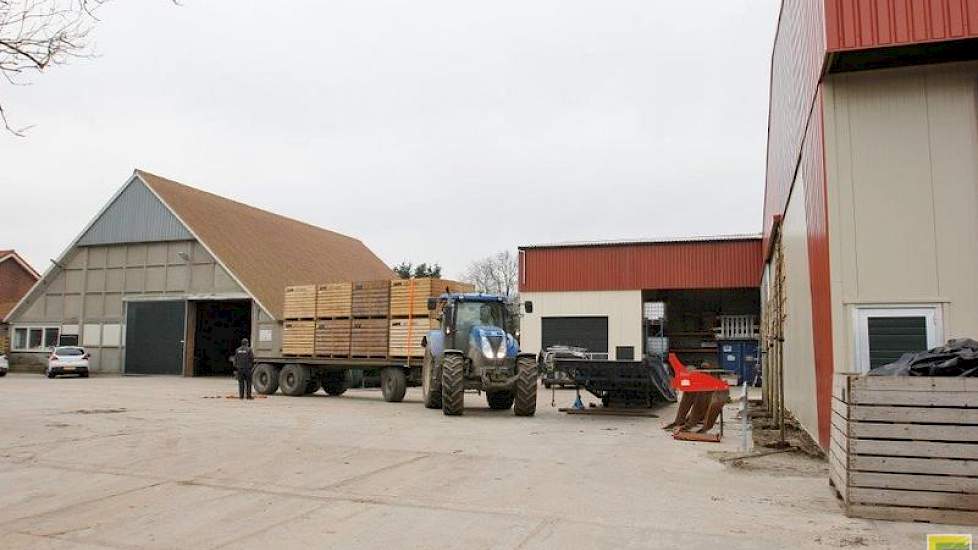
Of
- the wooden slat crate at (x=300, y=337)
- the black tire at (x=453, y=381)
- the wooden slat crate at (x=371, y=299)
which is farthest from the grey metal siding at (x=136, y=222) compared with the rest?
the black tire at (x=453, y=381)

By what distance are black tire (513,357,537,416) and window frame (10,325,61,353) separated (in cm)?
3009

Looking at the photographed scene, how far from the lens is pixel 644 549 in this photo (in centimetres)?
526

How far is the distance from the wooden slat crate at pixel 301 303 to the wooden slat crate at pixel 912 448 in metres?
17.4

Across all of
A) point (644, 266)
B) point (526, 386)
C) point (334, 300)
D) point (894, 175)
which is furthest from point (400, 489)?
point (644, 266)

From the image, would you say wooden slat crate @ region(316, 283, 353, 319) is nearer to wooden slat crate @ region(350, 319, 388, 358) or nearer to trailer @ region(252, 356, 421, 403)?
wooden slat crate @ region(350, 319, 388, 358)

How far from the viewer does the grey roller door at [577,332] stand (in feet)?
105

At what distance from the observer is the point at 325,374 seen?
22.1 m

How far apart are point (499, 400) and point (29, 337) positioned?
30774 millimetres

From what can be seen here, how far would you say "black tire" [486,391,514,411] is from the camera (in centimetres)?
1661

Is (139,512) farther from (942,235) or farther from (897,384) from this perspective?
(942,235)

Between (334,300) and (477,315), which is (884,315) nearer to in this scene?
(477,315)

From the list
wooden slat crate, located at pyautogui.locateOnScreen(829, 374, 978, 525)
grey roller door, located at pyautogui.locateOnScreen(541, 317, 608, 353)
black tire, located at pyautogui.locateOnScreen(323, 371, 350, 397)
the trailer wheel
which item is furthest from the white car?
wooden slat crate, located at pyautogui.locateOnScreen(829, 374, 978, 525)

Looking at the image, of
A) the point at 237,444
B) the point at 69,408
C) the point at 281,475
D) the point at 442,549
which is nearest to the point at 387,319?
Answer: the point at 69,408

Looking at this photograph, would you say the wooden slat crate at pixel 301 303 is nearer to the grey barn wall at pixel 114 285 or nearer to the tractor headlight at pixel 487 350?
the tractor headlight at pixel 487 350
